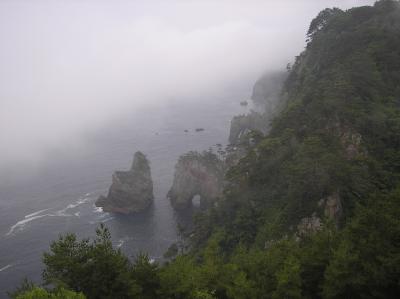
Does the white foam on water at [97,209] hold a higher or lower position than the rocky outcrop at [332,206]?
lower

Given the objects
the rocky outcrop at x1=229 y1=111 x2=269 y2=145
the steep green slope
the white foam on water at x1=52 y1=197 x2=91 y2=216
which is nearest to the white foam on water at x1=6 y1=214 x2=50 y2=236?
the white foam on water at x1=52 y1=197 x2=91 y2=216

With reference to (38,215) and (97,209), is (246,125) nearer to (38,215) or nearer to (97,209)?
(97,209)

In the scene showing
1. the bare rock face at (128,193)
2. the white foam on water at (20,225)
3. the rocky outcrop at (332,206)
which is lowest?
the white foam on water at (20,225)

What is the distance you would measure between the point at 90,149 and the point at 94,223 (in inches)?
2827

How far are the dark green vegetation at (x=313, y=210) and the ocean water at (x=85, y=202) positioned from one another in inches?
1032

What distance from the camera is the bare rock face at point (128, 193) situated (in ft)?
380

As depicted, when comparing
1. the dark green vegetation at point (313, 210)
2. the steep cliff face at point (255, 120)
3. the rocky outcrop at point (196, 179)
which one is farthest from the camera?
the steep cliff face at point (255, 120)

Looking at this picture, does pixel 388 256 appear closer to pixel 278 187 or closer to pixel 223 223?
pixel 278 187

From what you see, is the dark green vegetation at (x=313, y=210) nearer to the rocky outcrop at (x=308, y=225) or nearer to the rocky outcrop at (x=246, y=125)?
the rocky outcrop at (x=308, y=225)

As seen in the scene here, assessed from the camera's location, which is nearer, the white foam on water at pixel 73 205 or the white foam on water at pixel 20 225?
the white foam on water at pixel 20 225

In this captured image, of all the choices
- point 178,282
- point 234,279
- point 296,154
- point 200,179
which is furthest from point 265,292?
point 200,179

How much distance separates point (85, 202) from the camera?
125 m

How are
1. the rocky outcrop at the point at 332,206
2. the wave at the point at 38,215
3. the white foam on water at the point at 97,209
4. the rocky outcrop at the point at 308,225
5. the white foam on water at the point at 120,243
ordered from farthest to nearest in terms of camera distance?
1. the white foam on water at the point at 97,209
2. the wave at the point at 38,215
3. the white foam on water at the point at 120,243
4. the rocky outcrop at the point at 308,225
5. the rocky outcrop at the point at 332,206

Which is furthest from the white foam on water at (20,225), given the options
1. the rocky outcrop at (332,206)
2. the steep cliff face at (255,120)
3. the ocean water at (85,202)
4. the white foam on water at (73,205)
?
the rocky outcrop at (332,206)
